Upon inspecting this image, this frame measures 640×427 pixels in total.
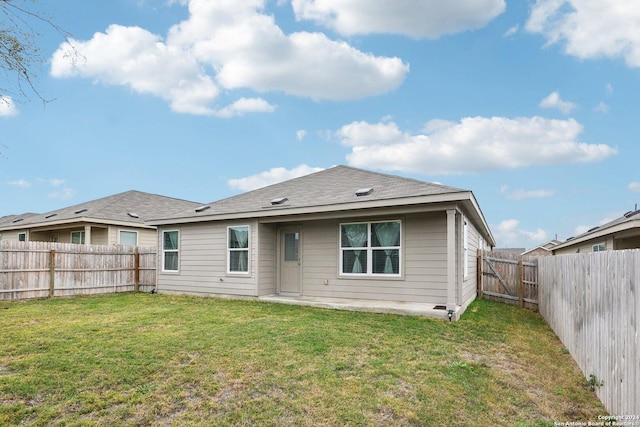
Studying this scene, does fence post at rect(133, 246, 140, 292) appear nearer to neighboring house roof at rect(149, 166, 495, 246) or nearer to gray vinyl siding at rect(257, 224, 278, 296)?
neighboring house roof at rect(149, 166, 495, 246)

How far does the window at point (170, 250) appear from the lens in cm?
1280

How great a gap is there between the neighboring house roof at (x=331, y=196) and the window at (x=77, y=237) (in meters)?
6.99

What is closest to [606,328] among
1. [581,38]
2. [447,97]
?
[581,38]

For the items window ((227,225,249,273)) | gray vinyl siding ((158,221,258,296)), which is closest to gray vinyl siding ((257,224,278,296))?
gray vinyl siding ((158,221,258,296))

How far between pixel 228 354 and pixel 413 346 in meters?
2.72

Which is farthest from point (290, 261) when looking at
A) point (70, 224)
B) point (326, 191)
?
point (70, 224)

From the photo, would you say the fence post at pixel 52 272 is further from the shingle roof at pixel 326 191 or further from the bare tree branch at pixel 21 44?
the bare tree branch at pixel 21 44

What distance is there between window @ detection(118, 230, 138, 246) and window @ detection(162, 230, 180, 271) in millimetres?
5098

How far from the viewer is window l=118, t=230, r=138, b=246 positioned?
16938 millimetres

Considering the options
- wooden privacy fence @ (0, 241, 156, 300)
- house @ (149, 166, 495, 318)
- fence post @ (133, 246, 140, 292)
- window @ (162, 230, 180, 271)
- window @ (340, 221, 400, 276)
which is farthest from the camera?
fence post @ (133, 246, 140, 292)

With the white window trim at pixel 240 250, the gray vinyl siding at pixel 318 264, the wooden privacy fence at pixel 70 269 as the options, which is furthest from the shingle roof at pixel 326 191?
the wooden privacy fence at pixel 70 269

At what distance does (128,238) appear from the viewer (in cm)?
1727

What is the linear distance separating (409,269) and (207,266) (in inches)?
246

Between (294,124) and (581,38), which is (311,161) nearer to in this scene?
(294,124)
